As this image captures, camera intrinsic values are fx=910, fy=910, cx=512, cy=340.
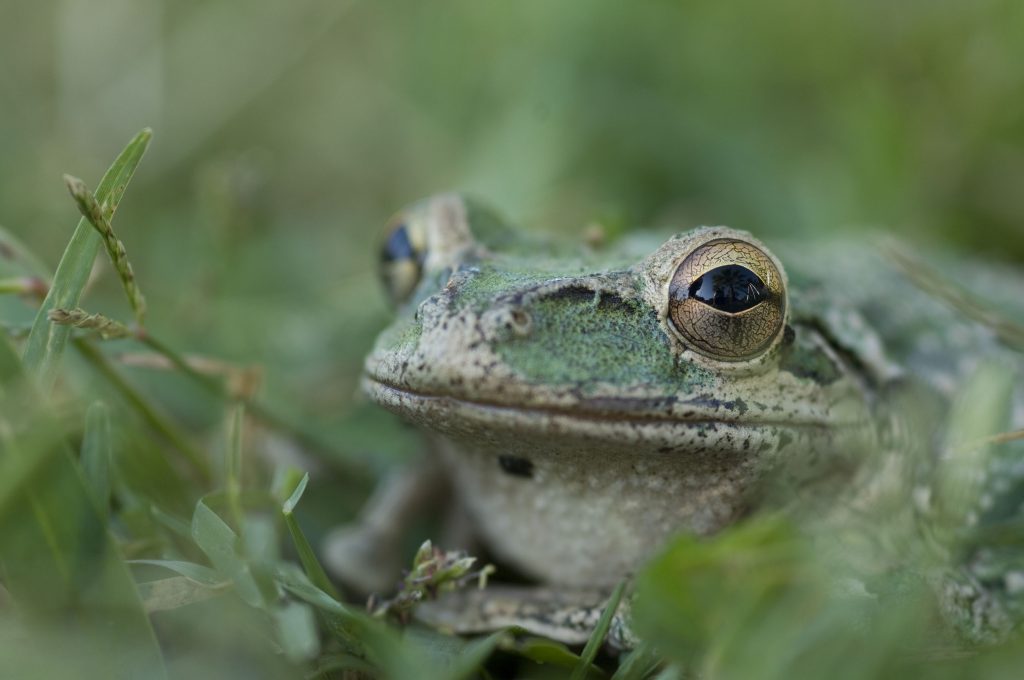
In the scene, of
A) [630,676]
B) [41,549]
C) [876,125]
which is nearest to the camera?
[41,549]

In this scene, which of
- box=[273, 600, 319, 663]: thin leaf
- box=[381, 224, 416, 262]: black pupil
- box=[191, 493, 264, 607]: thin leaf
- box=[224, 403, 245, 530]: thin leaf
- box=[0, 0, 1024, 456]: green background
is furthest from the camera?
box=[0, 0, 1024, 456]: green background

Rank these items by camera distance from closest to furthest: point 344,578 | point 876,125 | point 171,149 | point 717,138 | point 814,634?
point 814,634
point 344,578
point 876,125
point 717,138
point 171,149

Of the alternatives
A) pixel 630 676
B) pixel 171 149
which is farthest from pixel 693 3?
pixel 630 676

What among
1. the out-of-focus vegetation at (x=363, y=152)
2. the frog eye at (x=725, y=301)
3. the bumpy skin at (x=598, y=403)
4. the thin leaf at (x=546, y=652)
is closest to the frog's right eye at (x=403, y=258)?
the bumpy skin at (x=598, y=403)

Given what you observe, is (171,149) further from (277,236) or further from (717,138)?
(717,138)

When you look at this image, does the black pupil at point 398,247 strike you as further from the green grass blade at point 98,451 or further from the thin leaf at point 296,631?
Result: the thin leaf at point 296,631

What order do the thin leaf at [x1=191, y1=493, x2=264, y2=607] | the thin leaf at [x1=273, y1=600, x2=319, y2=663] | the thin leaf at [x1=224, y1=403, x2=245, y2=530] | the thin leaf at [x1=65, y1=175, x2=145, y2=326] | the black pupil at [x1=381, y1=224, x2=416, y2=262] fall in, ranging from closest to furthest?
the thin leaf at [x1=273, y1=600, x2=319, y2=663], the thin leaf at [x1=191, y1=493, x2=264, y2=607], the thin leaf at [x1=65, y1=175, x2=145, y2=326], the thin leaf at [x1=224, y1=403, x2=245, y2=530], the black pupil at [x1=381, y1=224, x2=416, y2=262]

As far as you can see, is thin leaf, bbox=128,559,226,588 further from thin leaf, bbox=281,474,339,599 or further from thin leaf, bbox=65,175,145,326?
thin leaf, bbox=65,175,145,326

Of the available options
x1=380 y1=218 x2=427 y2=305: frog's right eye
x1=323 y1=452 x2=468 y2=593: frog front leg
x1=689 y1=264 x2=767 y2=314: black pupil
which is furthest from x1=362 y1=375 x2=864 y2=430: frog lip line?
x1=323 y1=452 x2=468 y2=593: frog front leg
